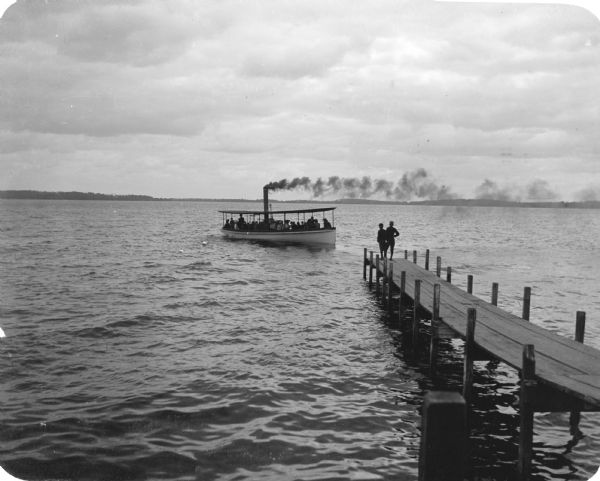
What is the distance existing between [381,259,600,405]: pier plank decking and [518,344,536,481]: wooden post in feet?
0.66

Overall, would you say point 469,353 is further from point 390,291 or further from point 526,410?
point 390,291

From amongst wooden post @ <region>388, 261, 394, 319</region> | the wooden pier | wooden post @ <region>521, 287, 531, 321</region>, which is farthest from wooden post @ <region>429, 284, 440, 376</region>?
wooden post @ <region>388, 261, 394, 319</region>

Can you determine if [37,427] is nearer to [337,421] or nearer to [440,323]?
[337,421]

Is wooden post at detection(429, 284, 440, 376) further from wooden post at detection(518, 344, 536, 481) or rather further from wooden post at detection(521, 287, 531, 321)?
wooden post at detection(518, 344, 536, 481)

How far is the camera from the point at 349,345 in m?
15.9

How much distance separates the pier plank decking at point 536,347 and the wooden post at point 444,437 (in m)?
4.13

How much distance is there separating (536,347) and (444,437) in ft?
23.2

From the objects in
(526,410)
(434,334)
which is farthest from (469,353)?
(526,410)

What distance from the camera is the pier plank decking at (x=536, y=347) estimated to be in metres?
7.84

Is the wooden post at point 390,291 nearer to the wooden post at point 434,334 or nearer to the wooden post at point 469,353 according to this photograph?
the wooden post at point 434,334

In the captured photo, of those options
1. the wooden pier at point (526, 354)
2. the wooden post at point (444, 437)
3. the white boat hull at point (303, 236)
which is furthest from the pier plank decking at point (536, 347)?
the white boat hull at point (303, 236)

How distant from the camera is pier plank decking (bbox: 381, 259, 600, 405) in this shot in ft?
25.7

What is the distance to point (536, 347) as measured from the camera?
10.2 m

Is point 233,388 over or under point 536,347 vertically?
under
